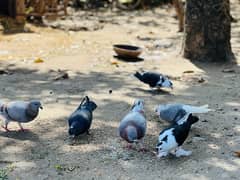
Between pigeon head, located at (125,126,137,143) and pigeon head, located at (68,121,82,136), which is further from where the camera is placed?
pigeon head, located at (68,121,82,136)

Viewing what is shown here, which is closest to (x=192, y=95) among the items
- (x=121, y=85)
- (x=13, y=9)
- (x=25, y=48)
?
(x=121, y=85)

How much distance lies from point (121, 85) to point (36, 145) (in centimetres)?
202

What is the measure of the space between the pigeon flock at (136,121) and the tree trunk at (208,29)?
8.90 feet

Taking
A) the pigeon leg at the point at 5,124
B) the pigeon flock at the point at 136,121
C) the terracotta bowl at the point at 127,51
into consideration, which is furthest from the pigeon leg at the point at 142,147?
the terracotta bowl at the point at 127,51

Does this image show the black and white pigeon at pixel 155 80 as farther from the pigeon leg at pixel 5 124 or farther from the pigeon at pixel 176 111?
the pigeon leg at pixel 5 124

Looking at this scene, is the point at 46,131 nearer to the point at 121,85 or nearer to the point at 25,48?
the point at 121,85

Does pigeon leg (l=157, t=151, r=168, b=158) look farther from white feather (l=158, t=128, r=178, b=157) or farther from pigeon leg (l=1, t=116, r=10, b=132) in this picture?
pigeon leg (l=1, t=116, r=10, b=132)

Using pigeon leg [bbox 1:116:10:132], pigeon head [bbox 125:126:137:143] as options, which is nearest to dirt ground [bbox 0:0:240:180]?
pigeon leg [bbox 1:116:10:132]

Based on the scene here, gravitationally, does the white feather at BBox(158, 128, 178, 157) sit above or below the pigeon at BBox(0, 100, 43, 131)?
below

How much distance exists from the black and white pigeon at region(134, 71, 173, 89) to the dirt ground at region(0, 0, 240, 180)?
122mm

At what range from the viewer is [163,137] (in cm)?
367

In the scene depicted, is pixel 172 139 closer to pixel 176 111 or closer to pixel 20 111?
pixel 176 111

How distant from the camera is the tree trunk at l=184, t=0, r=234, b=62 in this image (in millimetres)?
7035

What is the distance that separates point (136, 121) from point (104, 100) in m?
1.47
